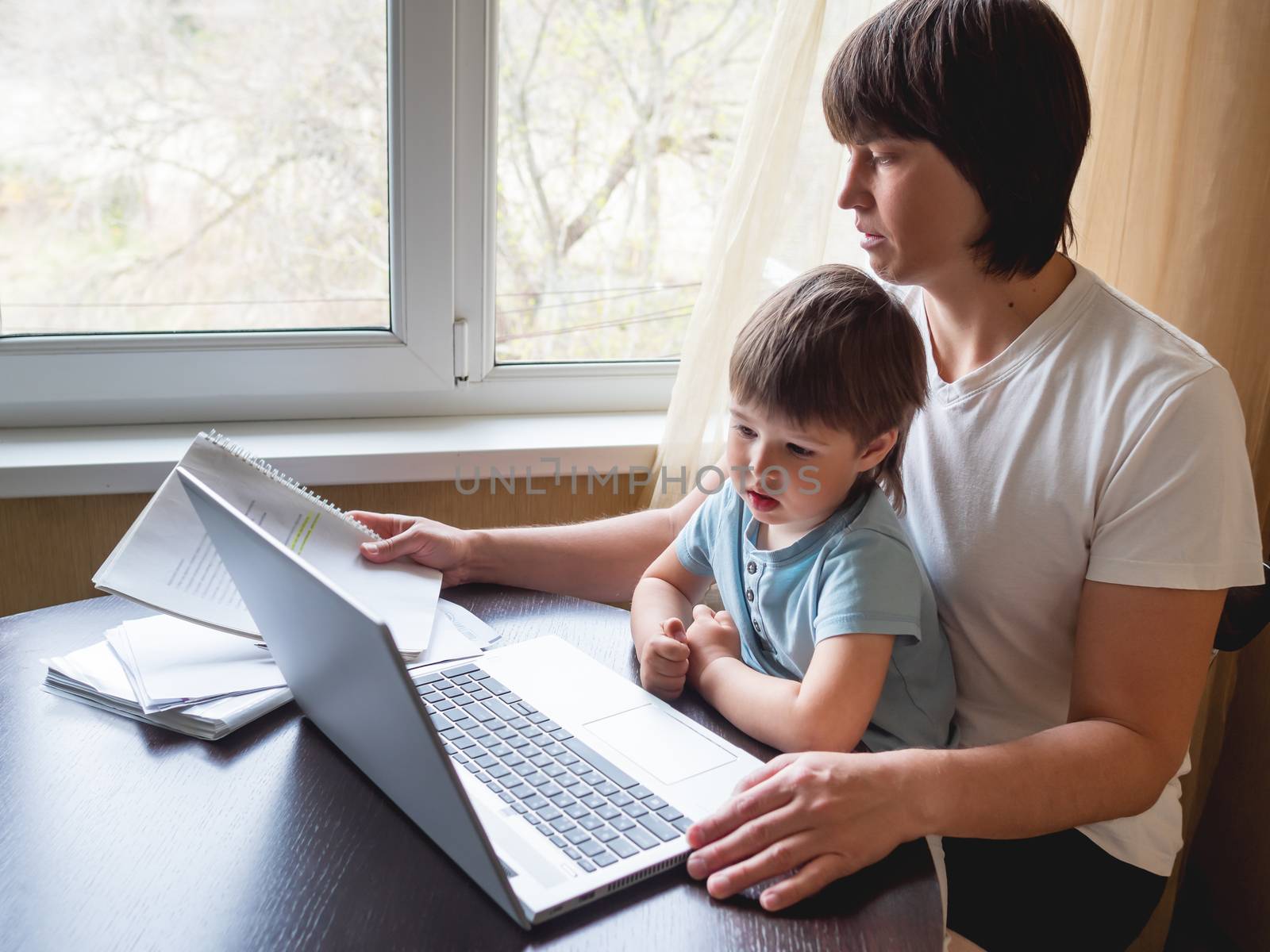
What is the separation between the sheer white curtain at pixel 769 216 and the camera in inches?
60.9

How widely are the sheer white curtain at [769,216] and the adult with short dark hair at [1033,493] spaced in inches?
17.8

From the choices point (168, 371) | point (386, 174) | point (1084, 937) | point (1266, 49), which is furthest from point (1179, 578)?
point (168, 371)

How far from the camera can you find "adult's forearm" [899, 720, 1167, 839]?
0.87 meters

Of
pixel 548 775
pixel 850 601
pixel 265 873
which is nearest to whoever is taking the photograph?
Result: pixel 265 873

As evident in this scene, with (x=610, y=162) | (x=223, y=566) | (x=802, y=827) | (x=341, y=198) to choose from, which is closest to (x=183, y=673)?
(x=223, y=566)

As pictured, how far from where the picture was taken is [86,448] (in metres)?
1.60

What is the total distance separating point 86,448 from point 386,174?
0.60 metres

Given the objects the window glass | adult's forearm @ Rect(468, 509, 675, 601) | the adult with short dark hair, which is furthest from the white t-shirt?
the window glass

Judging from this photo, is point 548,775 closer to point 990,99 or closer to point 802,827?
point 802,827

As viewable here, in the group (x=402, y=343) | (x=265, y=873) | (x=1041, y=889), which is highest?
(x=402, y=343)

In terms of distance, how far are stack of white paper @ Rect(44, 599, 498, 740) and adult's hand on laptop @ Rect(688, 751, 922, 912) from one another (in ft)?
1.20

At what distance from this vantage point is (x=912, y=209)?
1.06m

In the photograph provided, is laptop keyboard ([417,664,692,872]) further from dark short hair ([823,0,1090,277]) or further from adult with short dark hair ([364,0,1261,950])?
dark short hair ([823,0,1090,277])

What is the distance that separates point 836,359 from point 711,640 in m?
0.29
